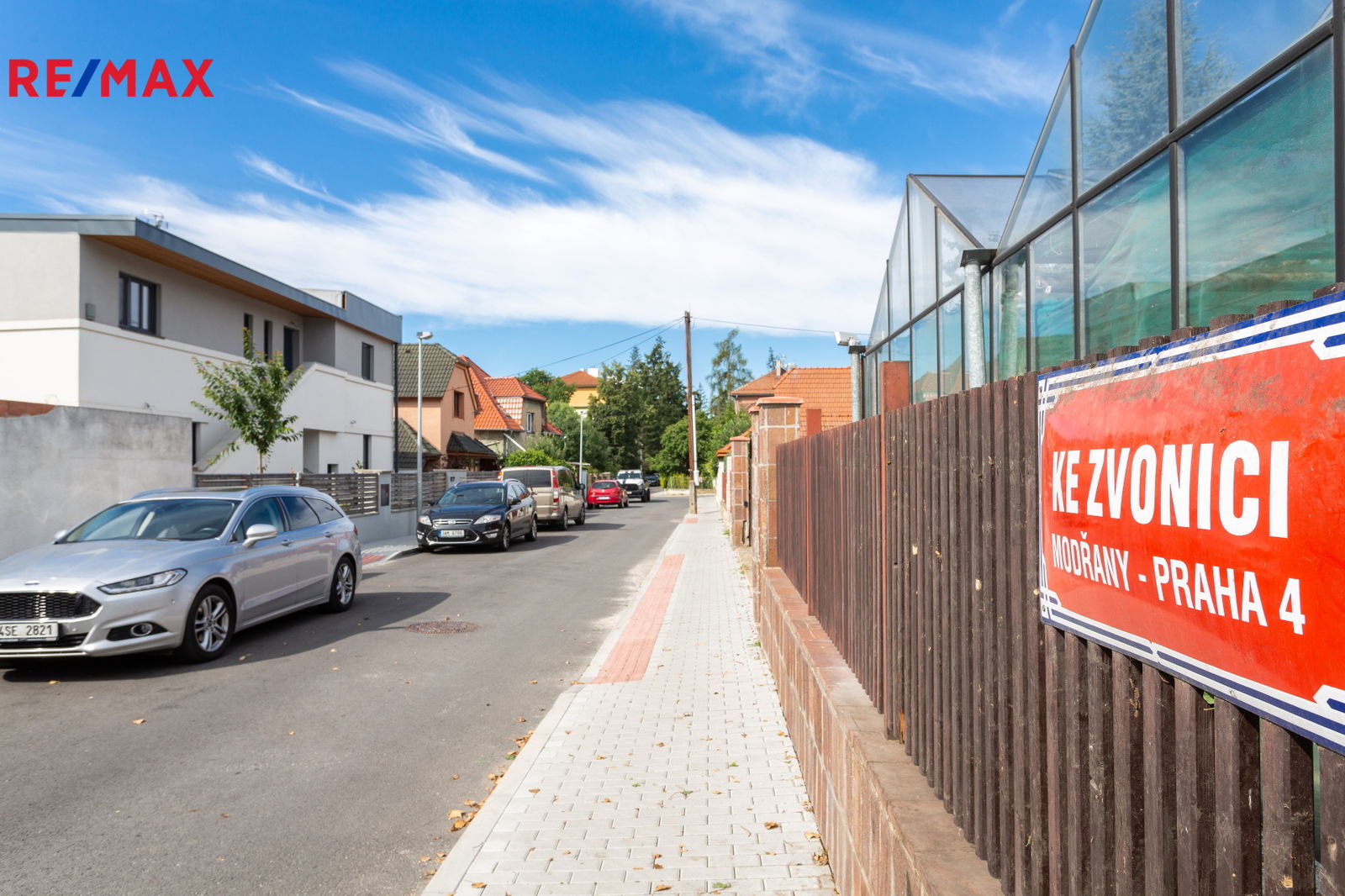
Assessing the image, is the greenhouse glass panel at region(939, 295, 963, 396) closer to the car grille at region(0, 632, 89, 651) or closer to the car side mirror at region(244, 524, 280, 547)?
the car side mirror at region(244, 524, 280, 547)

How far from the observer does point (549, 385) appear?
127875mm

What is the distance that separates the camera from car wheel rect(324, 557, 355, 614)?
11227 mm

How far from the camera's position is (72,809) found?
4758mm

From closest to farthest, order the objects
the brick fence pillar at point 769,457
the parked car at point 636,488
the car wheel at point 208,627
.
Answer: the car wheel at point 208,627 → the brick fence pillar at point 769,457 → the parked car at point 636,488

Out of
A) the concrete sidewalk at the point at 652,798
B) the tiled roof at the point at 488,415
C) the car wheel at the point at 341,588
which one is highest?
the tiled roof at the point at 488,415

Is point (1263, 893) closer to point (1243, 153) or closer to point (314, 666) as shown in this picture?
point (1243, 153)

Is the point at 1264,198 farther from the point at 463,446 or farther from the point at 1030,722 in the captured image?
the point at 463,446

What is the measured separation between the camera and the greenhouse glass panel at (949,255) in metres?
8.37

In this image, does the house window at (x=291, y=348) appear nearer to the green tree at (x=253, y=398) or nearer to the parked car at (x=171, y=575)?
the green tree at (x=253, y=398)

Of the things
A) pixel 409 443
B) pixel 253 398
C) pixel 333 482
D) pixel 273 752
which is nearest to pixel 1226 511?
pixel 273 752

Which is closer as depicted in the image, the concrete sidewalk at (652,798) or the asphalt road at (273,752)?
the concrete sidewalk at (652,798)

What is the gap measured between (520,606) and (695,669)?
4438mm

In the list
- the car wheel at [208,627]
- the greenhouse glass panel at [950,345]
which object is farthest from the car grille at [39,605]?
the greenhouse glass panel at [950,345]

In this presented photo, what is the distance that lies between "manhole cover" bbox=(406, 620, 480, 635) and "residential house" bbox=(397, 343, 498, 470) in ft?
95.1
